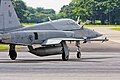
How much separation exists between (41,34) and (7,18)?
2186 mm

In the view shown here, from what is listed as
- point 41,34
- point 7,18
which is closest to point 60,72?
point 7,18

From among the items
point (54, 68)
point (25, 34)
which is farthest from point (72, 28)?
point (54, 68)

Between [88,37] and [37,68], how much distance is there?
8.77 metres

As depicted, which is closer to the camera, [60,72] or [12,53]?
[60,72]

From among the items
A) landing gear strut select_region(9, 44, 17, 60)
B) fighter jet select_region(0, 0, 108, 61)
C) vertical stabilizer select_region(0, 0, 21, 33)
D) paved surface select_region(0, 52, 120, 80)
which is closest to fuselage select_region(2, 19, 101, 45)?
fighter jet select_region(0, 0, 108, 61)

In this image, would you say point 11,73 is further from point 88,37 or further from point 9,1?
point 88,37

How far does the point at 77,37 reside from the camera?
1378 inches

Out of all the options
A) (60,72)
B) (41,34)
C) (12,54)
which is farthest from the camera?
(12,54)

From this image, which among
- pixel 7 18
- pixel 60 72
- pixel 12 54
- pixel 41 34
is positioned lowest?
pixel 12 54

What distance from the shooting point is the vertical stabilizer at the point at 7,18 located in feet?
105

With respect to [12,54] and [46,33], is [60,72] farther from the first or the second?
[12,54]

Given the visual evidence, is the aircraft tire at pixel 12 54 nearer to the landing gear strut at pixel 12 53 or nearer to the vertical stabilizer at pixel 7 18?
the landing gear strut at pixel 12 53

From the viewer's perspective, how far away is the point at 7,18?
32.5m

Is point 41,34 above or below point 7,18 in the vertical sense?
below
